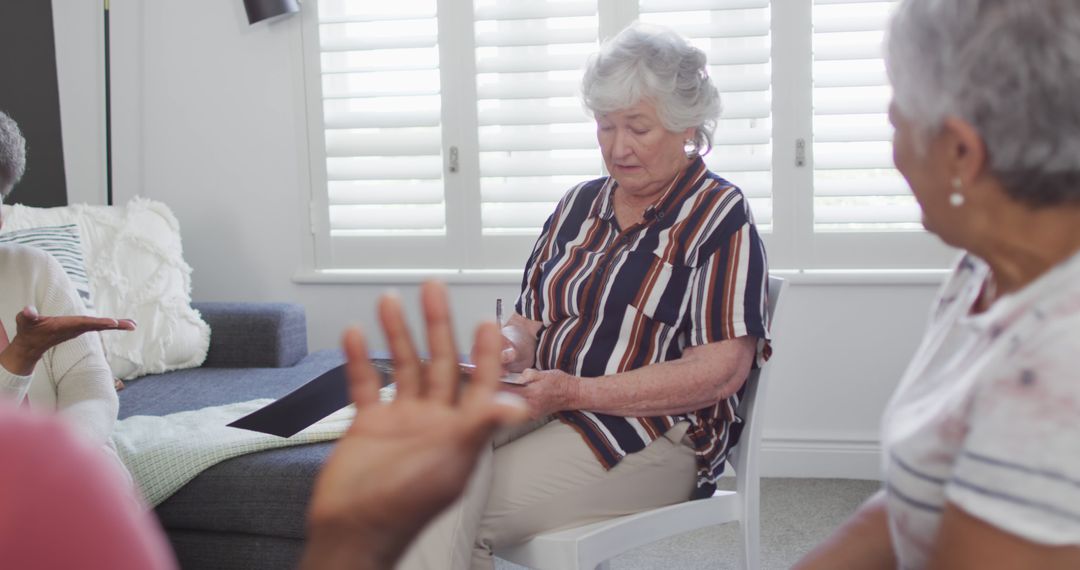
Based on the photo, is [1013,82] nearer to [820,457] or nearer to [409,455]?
[409,455]

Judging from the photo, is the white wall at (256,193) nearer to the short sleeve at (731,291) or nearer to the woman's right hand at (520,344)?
the woman's right hand at (520,344)

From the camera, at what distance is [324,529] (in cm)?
59

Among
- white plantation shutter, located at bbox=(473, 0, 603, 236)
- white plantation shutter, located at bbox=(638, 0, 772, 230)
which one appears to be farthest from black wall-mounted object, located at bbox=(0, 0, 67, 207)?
white plantation shutter, located at bbox=(638, 0, 772, 230)

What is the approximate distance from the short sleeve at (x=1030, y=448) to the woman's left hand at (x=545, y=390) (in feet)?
3.09

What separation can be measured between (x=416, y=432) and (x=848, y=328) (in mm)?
2731

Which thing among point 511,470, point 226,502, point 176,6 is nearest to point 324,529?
point 511,470

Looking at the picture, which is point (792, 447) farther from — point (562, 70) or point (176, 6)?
point (176, 6)

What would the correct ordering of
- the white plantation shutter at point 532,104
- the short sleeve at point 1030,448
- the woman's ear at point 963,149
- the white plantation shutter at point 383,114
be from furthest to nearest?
the white plantation shutter at point 383,114 < the white plantation shutter at point 532,104 < the woman's ear at point 963,149 < the short sleeve at point 1030,448

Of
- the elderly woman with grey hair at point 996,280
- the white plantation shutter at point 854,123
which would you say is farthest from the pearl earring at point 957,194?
the white plantation shutter at point 854,123

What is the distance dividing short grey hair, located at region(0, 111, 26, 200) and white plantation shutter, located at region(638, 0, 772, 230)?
1.82 meters

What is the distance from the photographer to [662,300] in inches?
71.4

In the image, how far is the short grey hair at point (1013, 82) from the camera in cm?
80

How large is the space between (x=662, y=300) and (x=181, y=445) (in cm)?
107

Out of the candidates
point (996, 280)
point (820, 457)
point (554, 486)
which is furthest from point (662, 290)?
point (820, 457)
